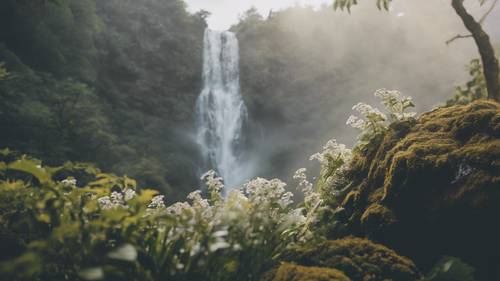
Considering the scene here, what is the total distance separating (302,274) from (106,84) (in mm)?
34949

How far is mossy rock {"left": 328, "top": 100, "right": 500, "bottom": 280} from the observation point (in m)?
2.63

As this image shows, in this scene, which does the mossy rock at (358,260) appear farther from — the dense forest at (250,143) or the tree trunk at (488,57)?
the tree trunk at (488,57)

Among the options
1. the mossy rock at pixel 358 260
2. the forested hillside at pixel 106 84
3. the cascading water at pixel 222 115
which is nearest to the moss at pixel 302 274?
the mossy rock at pixel 358 260

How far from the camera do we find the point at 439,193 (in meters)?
2.97

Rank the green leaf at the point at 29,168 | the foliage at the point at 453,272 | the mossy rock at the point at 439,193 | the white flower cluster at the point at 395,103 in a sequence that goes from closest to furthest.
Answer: the green leaf at the point at 29,168 < the foliage at the point at 453,272 < the mossy rock at the point at 439,193 < the white flower cluster at the point at 395,103

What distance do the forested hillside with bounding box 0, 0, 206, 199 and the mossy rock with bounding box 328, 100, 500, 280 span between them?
10.6m

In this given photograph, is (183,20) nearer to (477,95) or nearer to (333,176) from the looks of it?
(477,95)

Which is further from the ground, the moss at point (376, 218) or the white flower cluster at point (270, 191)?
the white flower cluster at point (270, 191)

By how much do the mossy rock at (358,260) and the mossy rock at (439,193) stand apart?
0.40 m

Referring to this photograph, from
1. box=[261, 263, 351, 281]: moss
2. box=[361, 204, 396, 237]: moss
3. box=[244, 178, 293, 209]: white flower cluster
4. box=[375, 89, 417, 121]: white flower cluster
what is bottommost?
box=[261, 263, 351, 281]: moss

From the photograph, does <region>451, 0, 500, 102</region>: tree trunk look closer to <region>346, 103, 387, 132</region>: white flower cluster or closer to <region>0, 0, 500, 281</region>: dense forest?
<region>0, 0, 500, 281</region>: dense forest

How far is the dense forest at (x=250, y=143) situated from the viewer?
2061mm

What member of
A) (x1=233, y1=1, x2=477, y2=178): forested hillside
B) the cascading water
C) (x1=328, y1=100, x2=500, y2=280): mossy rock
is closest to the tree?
(x1=328, y1=100, x2=500, y2=280): mossy rock

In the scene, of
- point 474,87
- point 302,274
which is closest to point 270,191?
point 302,274
